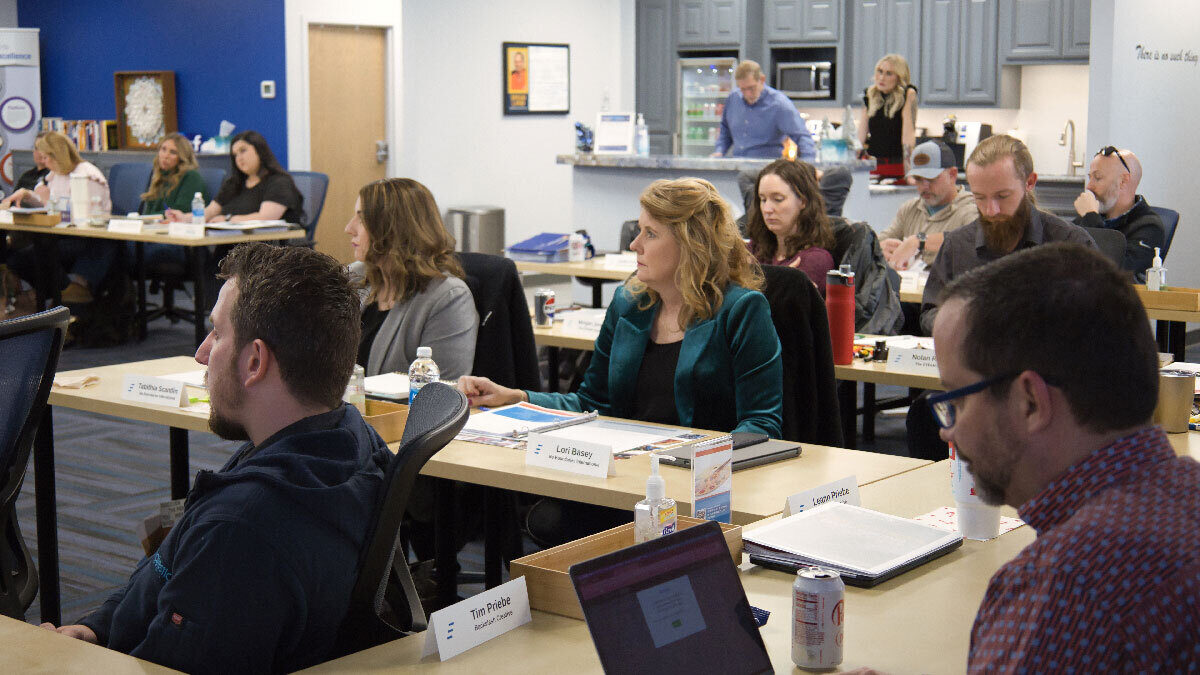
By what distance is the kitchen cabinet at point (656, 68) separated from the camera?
11328 mm

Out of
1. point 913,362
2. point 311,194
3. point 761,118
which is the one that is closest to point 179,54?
point 311,194

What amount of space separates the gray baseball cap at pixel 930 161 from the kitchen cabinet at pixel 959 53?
14.4ft

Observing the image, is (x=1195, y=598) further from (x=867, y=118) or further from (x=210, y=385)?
(x=867, y=118)

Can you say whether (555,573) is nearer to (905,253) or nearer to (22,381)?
(22,381)

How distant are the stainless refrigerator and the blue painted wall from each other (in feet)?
10.6

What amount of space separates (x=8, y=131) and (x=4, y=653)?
11994 mm

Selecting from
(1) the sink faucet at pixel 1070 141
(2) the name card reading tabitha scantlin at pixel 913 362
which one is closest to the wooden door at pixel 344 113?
(1) the sink faucet at pixel 1070 141

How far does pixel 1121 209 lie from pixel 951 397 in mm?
5062

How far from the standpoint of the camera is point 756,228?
4691 millimetres

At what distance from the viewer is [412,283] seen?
143 inches

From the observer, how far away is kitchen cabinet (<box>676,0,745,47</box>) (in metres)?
11.0

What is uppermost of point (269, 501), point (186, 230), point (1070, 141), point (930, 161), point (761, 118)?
point (761, 118)

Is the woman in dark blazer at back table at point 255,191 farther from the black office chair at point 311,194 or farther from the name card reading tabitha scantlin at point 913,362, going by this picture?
the name card reading tabitha scantlin at point 913,362

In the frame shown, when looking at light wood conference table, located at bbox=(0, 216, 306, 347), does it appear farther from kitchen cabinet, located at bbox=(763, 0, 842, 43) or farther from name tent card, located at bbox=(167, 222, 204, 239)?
kitchen cabinet, located at bbox=(763, 0, 842, 43)
